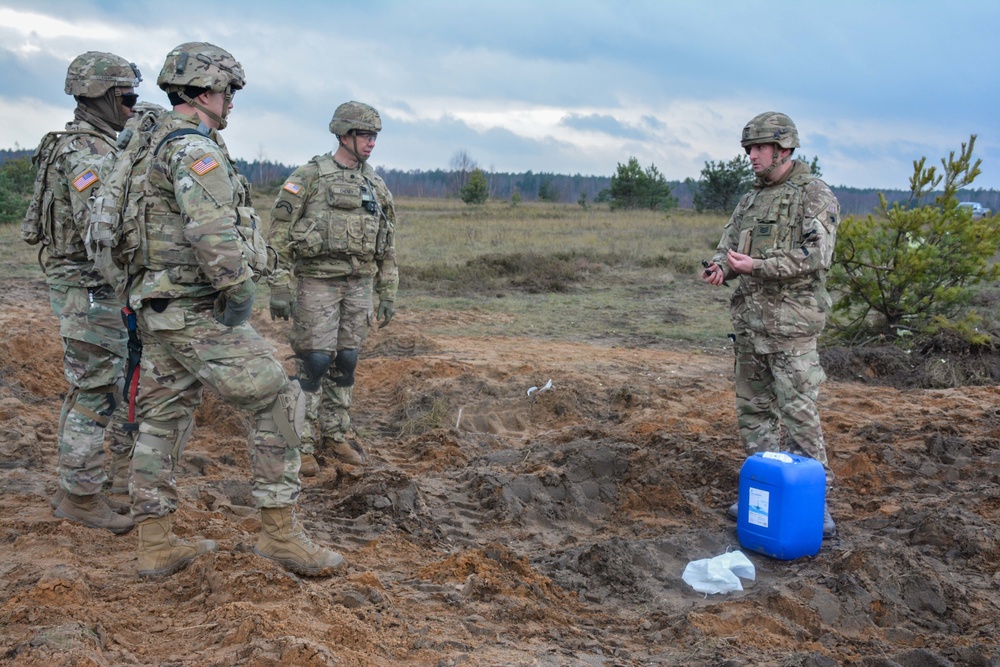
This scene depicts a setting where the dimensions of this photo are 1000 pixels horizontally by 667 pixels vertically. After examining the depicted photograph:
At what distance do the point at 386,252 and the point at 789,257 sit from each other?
2648 millimetres

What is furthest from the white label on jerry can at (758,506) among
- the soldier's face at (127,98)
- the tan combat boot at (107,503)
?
the soldier's face at (127,98)

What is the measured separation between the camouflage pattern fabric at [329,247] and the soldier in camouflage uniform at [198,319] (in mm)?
1568

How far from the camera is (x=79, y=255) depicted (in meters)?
4.39

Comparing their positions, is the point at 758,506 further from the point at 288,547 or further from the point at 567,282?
the point at 567,282

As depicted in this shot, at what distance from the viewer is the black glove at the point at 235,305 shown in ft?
11.5

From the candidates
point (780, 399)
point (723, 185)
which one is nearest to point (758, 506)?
point (780, 399)

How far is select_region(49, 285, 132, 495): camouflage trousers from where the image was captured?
14.1 ft

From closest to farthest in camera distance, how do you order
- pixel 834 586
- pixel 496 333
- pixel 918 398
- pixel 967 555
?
pixel 834 586 → pixel 967 555 → pixel 918 398 → pixel 496 333

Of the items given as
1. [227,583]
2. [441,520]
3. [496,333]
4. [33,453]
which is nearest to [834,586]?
[441,520]

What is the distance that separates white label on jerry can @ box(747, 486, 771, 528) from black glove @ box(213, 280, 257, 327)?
271 cm

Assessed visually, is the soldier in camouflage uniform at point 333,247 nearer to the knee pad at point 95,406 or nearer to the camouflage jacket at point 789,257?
the knee pad at point 95,406

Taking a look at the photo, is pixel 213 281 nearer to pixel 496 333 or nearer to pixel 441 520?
pixel 441 520

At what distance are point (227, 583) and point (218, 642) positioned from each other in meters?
0.44

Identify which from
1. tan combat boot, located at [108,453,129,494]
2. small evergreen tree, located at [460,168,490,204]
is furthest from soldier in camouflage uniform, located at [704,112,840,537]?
small evergreen tree, located at [460,168,490,204]
